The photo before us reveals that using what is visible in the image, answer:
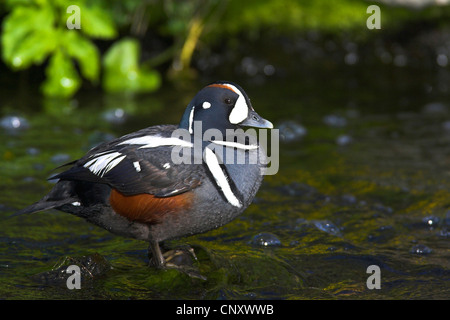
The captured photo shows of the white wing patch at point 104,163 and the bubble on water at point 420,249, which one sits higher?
→ the white wing patch at point 104,163

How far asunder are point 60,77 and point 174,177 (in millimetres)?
4802

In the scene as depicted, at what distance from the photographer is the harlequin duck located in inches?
159

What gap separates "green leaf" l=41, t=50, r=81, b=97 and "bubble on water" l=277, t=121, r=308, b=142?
2671 millimetres

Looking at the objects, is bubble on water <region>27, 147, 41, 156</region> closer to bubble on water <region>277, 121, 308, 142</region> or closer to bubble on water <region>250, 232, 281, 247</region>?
bubble on water <region>277, 121, 308, 142</region>

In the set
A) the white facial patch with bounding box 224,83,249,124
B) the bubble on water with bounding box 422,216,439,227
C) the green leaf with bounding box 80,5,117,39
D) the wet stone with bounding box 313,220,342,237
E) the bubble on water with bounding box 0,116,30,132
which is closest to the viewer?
the white facial patch with bounding box 224,83,249,124

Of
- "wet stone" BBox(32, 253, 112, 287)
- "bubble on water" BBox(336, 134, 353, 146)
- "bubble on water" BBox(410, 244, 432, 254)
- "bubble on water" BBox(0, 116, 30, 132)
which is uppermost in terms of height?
"bubble on water" BBox(0, 116, 30, 132)

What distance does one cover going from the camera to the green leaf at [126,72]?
347 inches

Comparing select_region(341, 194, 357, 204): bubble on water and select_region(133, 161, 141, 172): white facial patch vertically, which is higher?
select_region(341, 194, 357, 204): bubble on water

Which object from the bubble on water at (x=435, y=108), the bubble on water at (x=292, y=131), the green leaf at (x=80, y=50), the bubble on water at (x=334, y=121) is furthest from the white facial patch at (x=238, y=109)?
the bubble on water at (x=435, y=108)

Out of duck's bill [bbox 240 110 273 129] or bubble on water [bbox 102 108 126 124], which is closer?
duck's bill [bbox 240 110 273 129]

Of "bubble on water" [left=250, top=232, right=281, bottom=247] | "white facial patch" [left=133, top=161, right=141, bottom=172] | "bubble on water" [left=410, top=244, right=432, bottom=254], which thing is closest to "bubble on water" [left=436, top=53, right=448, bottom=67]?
"bubble on water" [left=410, top=244, right=432, bottom=254]

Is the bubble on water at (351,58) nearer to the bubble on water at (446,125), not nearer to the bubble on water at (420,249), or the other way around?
the bubble on water at (446,125)
